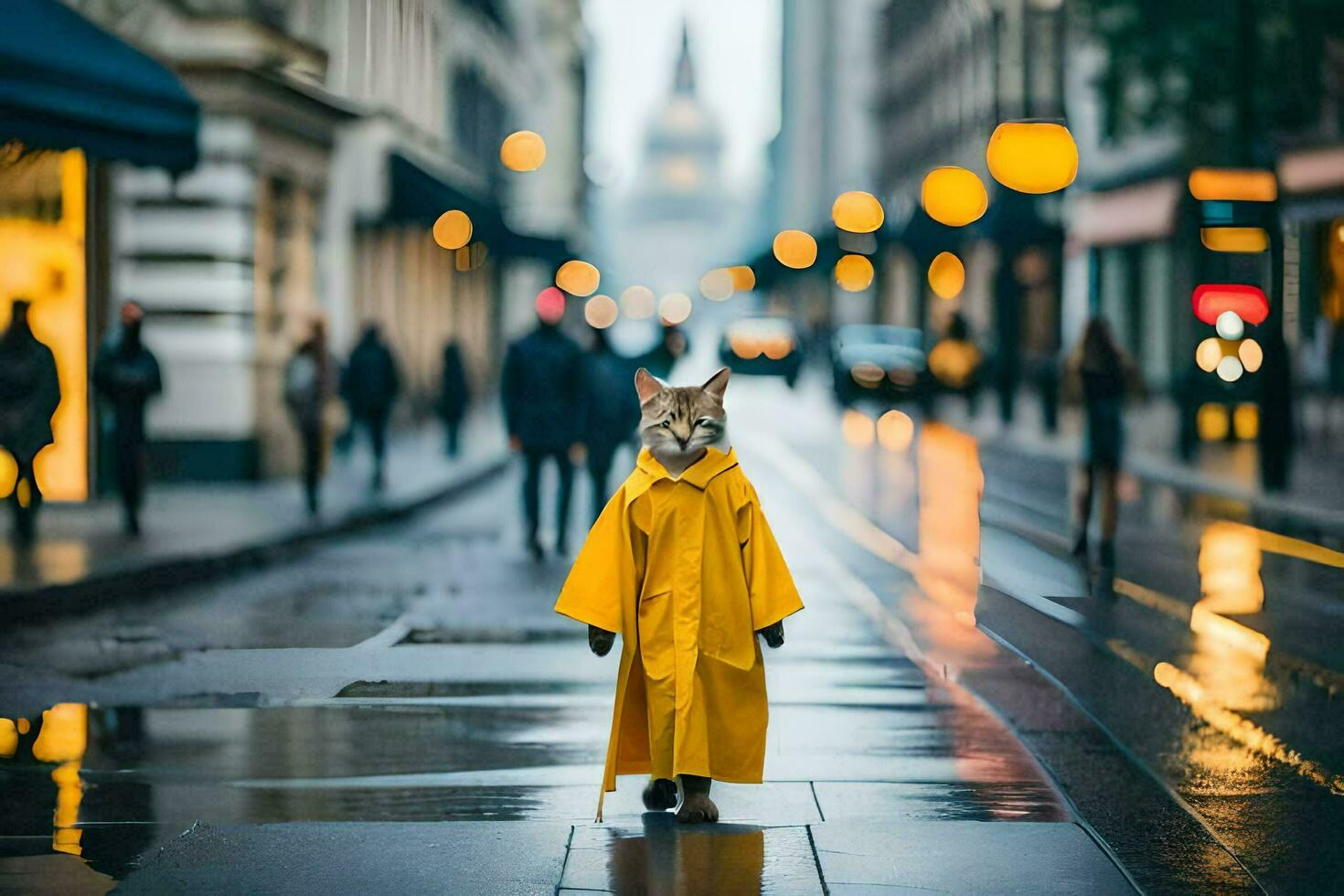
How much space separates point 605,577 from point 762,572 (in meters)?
0.50

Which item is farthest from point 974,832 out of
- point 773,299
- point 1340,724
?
point 773,299

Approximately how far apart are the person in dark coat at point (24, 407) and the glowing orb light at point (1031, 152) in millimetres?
13598

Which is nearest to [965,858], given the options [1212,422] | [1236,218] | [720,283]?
[1236,218]

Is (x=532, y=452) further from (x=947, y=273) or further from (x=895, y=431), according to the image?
(x=947, y=273)

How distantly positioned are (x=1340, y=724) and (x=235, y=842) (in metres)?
4.74

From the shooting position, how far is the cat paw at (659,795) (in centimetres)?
657

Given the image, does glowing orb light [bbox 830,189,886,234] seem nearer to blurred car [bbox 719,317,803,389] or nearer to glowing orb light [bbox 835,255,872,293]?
blurred car [bbox 719,317,803,389]

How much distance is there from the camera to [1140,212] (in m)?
42.7

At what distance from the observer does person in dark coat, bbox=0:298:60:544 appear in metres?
14.9

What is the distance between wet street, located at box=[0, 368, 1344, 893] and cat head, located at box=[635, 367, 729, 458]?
1233mm

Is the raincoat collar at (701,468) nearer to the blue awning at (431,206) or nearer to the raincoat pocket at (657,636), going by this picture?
the raincoat pocket at (657,636)

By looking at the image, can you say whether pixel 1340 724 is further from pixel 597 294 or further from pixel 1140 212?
pixel 597 294

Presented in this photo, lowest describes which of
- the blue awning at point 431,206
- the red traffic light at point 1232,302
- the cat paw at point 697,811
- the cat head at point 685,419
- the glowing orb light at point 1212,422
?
the cat paw at point 697,811

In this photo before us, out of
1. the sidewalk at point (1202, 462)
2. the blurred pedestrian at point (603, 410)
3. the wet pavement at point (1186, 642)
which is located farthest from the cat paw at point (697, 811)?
the sidewalk at point (1202, 462)
